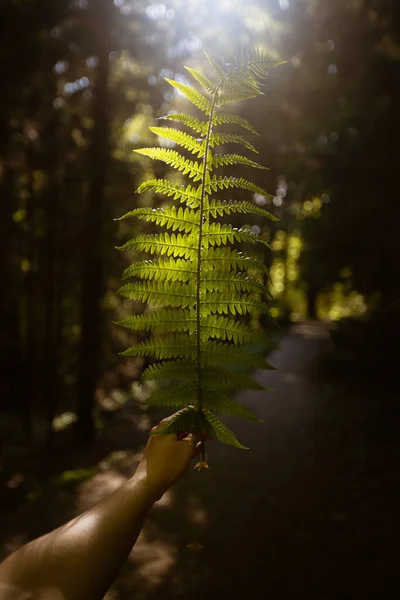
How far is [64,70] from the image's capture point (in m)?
13.4

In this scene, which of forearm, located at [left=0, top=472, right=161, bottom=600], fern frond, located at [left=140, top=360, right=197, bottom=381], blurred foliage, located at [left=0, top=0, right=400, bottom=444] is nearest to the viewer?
forearm, located at [left=0, top=472, right=161, bottom=600]

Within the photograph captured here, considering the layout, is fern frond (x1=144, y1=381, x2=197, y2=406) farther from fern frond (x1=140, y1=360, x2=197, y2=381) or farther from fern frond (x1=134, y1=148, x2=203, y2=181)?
fern frond (x1=134, y1=148, x2=203, y2=181)

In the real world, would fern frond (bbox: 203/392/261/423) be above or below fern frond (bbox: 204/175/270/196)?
below

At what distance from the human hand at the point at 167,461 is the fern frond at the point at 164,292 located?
0.35 metres

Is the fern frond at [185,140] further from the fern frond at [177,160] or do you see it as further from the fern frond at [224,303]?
A: the fern frond at [224,303]

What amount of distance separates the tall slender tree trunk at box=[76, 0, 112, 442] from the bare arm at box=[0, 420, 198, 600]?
12.1 meters

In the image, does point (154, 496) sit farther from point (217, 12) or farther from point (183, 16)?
point (183, 16)

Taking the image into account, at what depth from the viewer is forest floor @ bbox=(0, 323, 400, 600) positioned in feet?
18.8

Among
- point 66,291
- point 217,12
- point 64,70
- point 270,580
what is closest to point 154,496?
point 270,580

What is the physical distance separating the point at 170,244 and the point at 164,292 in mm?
135

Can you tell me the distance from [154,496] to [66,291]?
18793 mm

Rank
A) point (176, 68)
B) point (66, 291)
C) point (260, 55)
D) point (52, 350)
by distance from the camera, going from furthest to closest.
Answer: point (66, 291) < point (52, 350) < point (176, 68) < point (260, 55)

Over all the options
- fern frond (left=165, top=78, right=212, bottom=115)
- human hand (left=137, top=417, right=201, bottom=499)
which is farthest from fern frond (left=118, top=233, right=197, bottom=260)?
human hand (left=137, top=417, right=201, bottom=499)

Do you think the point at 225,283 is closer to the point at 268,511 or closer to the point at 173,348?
the point at 173,348
